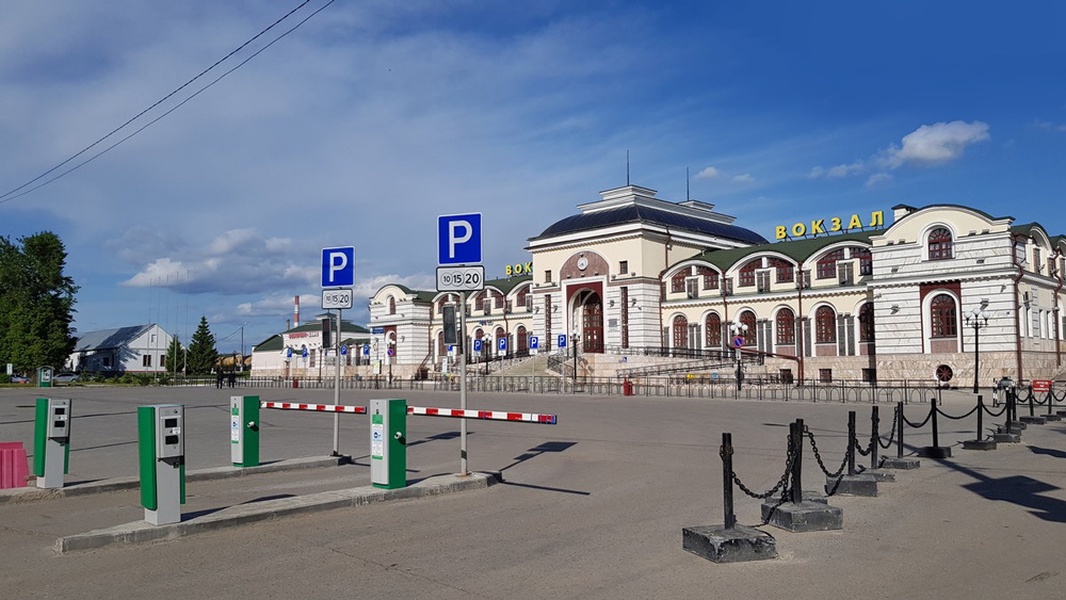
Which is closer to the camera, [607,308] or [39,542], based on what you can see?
[39,542]

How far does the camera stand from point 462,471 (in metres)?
12.0

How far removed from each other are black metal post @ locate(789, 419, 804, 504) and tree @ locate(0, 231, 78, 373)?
82291 mm

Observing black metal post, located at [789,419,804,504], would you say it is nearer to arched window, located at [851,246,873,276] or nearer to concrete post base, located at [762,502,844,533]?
concrete post base, located at [762,502,844,533]

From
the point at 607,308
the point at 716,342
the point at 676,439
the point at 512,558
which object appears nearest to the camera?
the point at 512,558

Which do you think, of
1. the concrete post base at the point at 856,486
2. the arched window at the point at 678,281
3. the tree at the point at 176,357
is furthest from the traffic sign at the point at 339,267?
the tree at the point at 176,357

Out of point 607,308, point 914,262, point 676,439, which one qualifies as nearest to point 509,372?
point 607,308

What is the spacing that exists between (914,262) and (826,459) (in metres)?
36.2

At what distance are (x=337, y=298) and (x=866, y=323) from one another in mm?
43159

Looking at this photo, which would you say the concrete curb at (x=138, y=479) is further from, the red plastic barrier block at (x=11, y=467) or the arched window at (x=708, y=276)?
the arched window at (x=708, y=276)

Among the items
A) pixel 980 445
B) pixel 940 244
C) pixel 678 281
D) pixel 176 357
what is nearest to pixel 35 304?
pixel 176 357

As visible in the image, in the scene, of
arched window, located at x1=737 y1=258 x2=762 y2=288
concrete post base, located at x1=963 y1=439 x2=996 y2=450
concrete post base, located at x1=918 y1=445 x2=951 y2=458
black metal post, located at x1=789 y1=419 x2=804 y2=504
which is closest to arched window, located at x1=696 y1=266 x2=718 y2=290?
arched window, located at x1=737 y1=258 x2=762 y2=288

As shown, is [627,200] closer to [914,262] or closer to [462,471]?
[914,262]

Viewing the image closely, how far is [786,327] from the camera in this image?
2170 inches

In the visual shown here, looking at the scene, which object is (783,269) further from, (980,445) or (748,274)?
(980,445)
